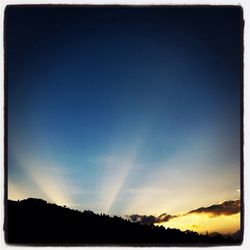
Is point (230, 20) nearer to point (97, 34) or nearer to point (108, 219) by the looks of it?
point (97, 34)

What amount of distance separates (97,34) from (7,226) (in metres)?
0.77

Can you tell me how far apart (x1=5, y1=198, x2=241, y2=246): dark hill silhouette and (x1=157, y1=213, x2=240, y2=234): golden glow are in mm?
21

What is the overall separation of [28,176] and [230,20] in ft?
3.03

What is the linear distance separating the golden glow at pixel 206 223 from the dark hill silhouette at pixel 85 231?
2 cm

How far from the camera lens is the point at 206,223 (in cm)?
173

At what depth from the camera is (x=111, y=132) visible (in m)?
1.75

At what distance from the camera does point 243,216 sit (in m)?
1.72

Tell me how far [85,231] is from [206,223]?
436 millimetres

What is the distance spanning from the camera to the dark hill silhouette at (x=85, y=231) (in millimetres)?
1713

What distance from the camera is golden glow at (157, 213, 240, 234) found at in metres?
1.72

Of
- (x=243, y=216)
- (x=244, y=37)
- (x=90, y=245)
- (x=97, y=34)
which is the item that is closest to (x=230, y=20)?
(x=244, y=37)

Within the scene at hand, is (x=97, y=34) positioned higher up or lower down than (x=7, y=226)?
higher up

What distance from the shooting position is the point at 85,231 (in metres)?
1.72

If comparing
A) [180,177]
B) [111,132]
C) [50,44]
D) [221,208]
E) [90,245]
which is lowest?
[90,245]
